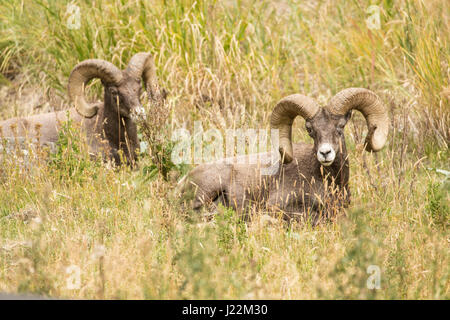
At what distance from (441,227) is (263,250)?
68.0 inches

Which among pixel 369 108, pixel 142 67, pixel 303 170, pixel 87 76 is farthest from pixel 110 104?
pixel 369 108

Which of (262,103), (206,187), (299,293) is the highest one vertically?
(262,103)

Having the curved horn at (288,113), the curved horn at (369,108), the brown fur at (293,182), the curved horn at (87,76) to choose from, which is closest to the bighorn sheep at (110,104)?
the curved horn at (87,76)

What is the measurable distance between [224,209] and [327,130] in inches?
53.5

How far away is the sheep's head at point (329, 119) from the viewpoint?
6402 mm

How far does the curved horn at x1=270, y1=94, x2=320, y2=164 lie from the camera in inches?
256

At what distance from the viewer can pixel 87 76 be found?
29.4 feet

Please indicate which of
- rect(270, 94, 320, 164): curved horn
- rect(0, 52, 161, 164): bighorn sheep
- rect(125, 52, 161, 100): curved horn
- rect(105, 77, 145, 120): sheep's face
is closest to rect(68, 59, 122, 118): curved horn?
rect(0, 52, 161, 164): bighorn sheep

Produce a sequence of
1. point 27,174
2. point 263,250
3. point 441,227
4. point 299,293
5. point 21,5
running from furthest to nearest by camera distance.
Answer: point 21,5 → point 27,174 → point 441,227 → point 263,250 → point 299,293

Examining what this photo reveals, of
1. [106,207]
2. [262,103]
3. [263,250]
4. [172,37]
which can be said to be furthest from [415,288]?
[172,37]

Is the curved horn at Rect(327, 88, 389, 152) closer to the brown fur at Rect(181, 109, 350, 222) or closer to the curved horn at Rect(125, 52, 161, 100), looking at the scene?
the brown fur at Rect(181, 109, 350, 222)

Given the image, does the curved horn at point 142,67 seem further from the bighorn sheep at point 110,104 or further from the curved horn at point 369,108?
the curved horn at point 369,108
